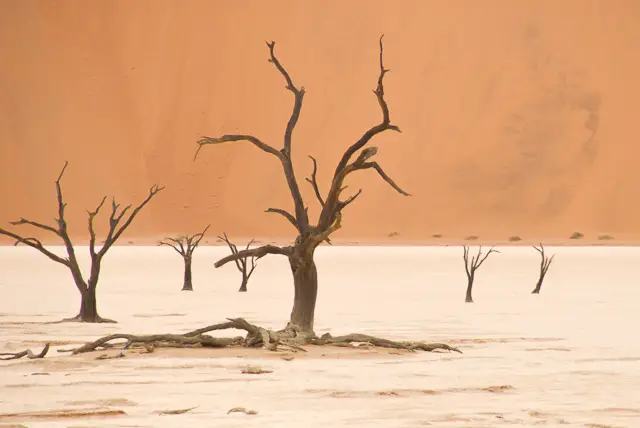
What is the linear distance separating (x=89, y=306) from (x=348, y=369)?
5740 millimetres

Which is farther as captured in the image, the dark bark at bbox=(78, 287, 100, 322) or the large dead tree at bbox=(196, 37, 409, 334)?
the dark bark at bbox=(78, 287, 100, 322)

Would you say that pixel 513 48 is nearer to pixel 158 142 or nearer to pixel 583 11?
pixel 583 11

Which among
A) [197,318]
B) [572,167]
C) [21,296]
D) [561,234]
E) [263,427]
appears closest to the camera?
[263,427]

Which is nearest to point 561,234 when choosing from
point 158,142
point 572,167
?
point 572,167

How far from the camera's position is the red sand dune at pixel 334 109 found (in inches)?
2938

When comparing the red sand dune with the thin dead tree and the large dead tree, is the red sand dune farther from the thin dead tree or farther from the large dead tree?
the large dead tree

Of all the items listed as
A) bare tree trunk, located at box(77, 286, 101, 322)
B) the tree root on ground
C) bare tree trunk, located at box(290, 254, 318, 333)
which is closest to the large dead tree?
bare tree trunk, located at box(290, 254, 318, 333)

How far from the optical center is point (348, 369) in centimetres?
1052

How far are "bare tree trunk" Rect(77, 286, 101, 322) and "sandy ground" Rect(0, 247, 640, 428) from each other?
31 centimetres

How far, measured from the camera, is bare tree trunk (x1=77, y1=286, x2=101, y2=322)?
15281mm

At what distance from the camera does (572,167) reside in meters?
76.2

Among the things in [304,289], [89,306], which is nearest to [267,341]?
[304,289]

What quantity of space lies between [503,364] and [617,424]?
3.57m

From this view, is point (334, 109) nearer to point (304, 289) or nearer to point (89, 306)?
point (89, 306)
